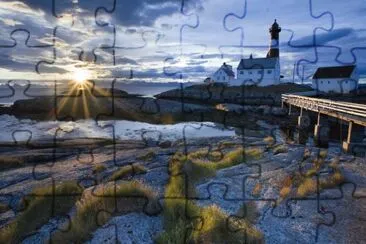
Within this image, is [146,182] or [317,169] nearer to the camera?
[146,182]

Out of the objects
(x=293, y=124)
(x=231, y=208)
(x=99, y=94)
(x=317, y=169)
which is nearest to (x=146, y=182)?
(x=231, y=208)

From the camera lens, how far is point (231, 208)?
7301 millimetres

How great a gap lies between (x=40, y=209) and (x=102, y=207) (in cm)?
142

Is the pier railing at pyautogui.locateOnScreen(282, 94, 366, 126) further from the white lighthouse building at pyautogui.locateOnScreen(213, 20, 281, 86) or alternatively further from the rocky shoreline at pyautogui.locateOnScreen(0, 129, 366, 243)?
the white lighthouse building at pyautogui.locateOnScreen(213, 20, 281, 86)

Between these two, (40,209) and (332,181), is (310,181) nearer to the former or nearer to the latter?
(332,181)

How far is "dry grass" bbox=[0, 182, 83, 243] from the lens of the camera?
237 inches

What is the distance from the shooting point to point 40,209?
6.89m

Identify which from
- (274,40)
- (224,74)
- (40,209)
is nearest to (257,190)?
(40,209)

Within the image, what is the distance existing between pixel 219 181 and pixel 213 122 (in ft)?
99.6

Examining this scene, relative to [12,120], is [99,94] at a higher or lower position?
higher

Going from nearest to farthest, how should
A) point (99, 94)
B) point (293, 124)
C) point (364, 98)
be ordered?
point (293, 124) < point (99, 94) < point (364, 98)

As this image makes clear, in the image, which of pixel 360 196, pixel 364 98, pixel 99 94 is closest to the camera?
pixel 360 196

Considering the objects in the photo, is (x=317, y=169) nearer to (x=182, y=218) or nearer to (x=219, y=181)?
(x=219, y=181)

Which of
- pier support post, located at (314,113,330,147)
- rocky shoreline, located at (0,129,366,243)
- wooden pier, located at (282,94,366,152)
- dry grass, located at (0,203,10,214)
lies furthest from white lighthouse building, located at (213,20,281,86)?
dry grass, located at (0,203,10,214)
